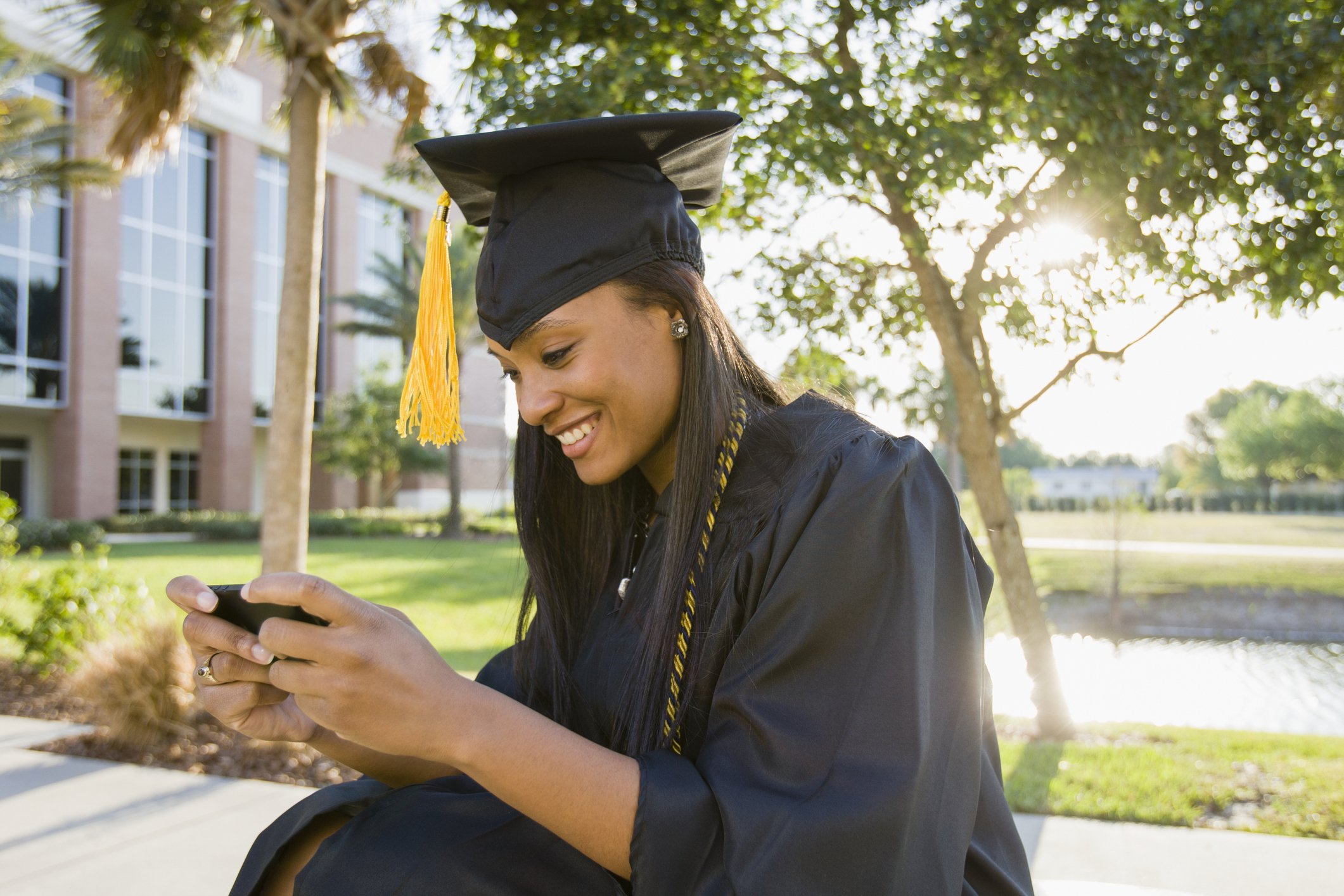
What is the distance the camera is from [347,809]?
64.9 inches

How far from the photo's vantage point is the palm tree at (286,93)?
5133mm

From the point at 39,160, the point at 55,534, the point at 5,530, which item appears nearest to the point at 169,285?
the point at 55,534

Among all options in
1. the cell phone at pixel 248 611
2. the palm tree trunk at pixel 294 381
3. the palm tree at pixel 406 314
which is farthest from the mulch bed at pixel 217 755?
the palm tree at pixel 406 314

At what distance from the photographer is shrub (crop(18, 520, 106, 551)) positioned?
65.3 feet

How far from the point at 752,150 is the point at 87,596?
17.7ft

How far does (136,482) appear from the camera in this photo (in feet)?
87.3

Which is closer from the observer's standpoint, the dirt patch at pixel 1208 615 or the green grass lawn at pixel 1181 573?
the dirt patch at pixel 1208 615

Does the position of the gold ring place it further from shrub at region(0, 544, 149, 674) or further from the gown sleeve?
shrub at region(0, 544, 149, 674)

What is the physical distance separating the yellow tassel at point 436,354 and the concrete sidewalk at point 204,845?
6.94 ft

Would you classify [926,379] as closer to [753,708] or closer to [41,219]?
[753,708]

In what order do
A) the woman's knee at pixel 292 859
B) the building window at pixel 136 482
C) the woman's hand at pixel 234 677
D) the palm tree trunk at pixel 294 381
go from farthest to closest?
the building window at pixel 136 482
the palm tree trunk at pixel 294 381
the woman's knee at pixel 292 859
the woman's hand at pixel 234 677

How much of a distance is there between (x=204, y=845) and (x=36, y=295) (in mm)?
23770

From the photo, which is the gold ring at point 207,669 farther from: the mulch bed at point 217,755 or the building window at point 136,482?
the building window at point 136,482

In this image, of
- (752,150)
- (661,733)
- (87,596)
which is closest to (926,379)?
(752,150)
